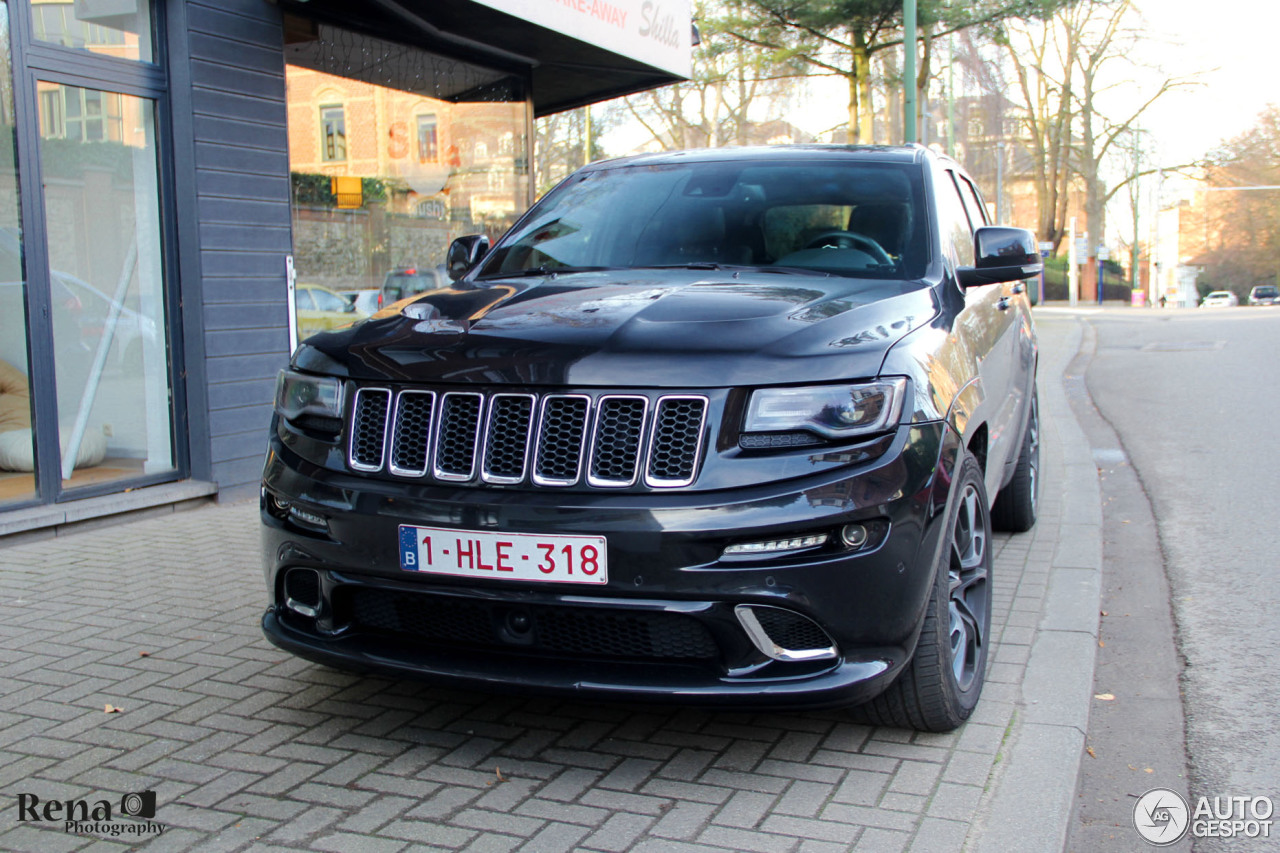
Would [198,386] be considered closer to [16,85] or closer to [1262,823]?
[16,85]

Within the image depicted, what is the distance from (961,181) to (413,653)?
138 inches

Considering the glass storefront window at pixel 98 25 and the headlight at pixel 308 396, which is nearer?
the headlight at pixel 308 396

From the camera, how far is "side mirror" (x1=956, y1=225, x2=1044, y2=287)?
4.05 m

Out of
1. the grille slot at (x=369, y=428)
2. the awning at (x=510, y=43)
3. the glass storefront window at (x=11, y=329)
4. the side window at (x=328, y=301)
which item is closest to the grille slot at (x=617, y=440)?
the grille slot at (x=369, y=428)

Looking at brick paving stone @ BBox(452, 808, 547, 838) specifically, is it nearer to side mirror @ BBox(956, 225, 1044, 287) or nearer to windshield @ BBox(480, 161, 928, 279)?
windshield @ BBox(480, 161, 928, 279)

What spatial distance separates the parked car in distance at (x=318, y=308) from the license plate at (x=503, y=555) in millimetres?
5132

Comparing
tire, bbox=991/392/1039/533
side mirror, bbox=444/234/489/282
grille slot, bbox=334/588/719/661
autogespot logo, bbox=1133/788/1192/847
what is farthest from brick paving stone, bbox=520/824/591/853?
tire, bbox=991/392/1039/533

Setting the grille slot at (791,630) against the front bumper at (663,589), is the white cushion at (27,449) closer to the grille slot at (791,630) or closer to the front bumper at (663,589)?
the front bumper at (663,589)

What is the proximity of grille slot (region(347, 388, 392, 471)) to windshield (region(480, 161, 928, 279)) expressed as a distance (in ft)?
3.91

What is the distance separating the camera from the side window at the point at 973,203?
17.2 ft

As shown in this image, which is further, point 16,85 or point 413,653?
point 16,85

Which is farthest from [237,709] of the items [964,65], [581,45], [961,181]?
[964,65]

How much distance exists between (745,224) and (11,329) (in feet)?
14.4

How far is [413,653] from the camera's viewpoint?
10.1 feet
